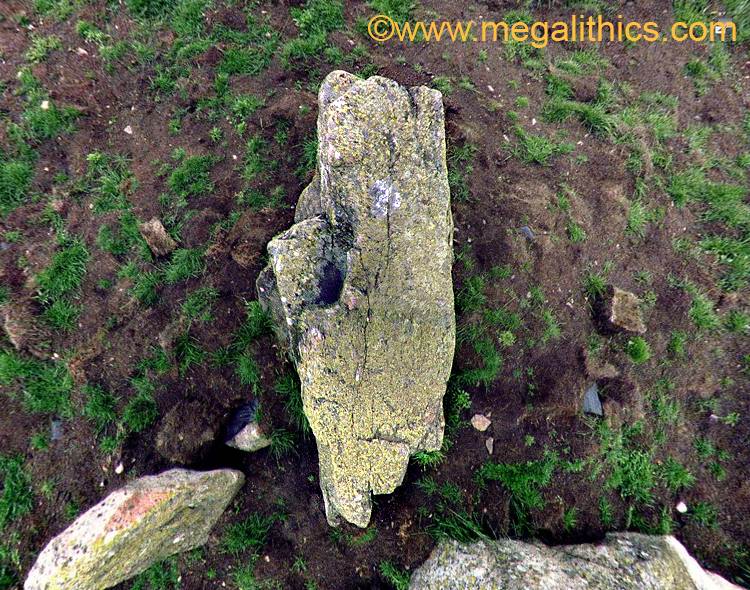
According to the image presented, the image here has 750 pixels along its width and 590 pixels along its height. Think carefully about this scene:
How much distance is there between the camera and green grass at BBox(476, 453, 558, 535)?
4957 mm

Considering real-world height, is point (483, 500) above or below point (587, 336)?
below

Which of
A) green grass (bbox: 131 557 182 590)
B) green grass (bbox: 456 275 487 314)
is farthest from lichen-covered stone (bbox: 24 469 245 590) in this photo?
green grass (bbox: 456 275 487 314)

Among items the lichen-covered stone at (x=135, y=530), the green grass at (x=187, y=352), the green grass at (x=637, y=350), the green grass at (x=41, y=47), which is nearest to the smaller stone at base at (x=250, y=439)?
the lichen-covered stone at (x=135, y=530)

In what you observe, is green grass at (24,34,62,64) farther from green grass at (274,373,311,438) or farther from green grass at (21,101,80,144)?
green grass at (274,373,311,438)

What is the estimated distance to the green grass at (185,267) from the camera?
5.52 meters

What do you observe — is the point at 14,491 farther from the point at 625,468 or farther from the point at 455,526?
the point at 625,468

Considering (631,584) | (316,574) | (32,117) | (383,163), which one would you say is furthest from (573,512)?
(32,117)

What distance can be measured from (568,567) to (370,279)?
3412mm

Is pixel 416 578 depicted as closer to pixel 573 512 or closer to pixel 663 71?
pixel 573 512

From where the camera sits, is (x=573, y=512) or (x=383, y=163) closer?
(x=383, y=163)

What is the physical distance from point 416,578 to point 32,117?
25.4 ft

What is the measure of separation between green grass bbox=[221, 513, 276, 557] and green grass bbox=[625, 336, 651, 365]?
4.84m

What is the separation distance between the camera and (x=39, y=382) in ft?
17.5

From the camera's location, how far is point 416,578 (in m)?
4.72
